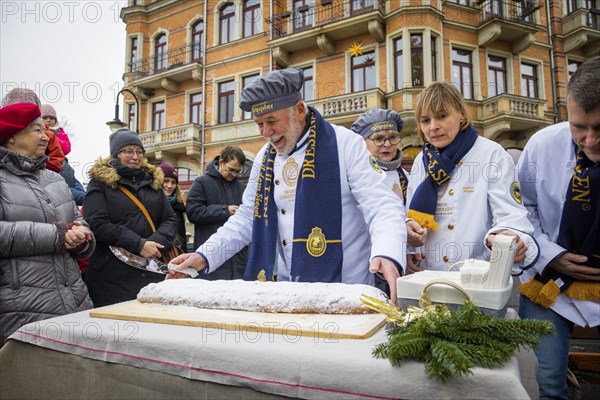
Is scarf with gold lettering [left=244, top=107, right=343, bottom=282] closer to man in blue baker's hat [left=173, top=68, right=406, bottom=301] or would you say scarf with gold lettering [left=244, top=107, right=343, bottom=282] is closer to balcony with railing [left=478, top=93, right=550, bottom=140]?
man in blue baker's hat [left=173, top=68, right=406, bottom=301]

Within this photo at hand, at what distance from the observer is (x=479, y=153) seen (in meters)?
2.08

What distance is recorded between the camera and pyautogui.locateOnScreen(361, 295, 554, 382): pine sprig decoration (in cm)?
94

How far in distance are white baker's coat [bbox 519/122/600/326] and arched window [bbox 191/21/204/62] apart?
1902cm

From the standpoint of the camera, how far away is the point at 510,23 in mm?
14547

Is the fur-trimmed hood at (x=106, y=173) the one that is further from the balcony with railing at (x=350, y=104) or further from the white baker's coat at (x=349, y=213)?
the balcony with railing at (x=350, y=104)

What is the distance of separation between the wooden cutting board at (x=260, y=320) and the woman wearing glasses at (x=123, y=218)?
1.49m

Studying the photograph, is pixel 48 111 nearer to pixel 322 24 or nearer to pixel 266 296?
pixel 266 296

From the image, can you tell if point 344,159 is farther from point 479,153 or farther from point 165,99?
point 165,99

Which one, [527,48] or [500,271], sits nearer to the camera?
[500,271]

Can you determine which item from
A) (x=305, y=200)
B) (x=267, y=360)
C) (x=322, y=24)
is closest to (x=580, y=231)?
(x=305, y=200)

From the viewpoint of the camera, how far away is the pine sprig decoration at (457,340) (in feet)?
3.08

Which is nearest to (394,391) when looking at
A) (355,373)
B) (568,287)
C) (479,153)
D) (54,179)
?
(355,373)

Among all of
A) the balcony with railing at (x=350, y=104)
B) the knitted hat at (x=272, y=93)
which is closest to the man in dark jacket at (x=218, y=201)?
the knitted hat at (x=272, y=93)

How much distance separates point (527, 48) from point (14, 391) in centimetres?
1835
